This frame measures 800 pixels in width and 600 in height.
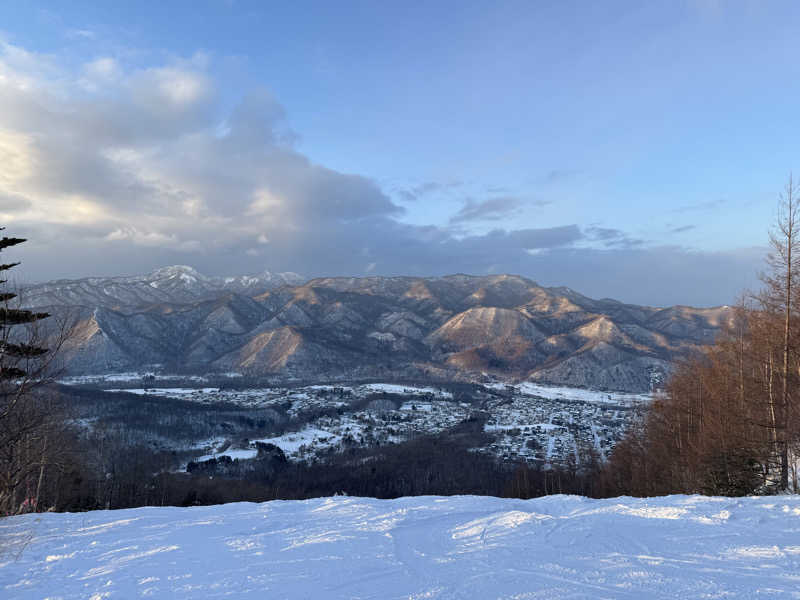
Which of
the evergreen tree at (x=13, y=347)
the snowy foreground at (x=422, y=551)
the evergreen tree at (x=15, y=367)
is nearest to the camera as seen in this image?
the snowy foreground at (x=422, y=551)

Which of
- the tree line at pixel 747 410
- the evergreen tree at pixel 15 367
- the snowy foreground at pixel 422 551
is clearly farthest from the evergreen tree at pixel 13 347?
the tree line at pixel 747 410

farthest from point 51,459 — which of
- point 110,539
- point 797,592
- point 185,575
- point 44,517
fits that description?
point 797,592

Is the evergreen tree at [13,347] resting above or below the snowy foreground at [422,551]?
above

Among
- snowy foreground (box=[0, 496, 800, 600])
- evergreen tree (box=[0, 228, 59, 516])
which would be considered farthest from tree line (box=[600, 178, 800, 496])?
evergreen tree (box=[0, 228, 59, 516])

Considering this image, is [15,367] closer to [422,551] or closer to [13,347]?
[13,347]

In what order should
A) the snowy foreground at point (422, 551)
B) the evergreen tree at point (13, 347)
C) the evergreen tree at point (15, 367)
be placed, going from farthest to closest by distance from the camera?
the evergreen tree at point (13, 347)
the evergreen tree at point (15, 367)
the snowy foreground at point (422, 551)

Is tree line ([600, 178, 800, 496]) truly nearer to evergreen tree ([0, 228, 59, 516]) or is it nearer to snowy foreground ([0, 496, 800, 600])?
snowy foreground ([0, 496, 800, 600])

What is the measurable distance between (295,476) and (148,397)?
9319 cm

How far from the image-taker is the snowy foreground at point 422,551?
24.4ft

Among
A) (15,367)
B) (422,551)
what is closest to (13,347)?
(15,367)

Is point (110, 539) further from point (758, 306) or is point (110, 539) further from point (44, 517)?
point (758, 306)

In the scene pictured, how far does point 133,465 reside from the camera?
281 feet

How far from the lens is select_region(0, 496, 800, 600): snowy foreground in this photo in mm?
7449

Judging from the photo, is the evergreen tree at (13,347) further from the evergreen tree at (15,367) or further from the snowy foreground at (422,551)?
the snowy foreground at (422,551)
